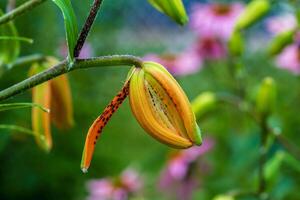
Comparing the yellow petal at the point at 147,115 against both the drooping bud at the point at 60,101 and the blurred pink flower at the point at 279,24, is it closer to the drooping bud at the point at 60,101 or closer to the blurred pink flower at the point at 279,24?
the drooping bud at the point at 60,101

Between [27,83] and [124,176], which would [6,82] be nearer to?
[124,176]

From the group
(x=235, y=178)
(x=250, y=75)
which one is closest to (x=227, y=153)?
(x=235, y=178)

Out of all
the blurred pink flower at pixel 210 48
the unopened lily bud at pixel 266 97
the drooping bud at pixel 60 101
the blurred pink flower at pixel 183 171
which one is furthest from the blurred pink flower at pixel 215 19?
the drooping bud at pixel 60 101

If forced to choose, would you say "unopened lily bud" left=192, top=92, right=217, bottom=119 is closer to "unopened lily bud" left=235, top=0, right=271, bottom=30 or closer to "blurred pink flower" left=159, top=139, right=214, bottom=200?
"unopened lily bud" left=235, top=0, right=271, bottom=30

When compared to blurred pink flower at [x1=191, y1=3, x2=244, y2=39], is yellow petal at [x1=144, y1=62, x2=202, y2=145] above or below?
above

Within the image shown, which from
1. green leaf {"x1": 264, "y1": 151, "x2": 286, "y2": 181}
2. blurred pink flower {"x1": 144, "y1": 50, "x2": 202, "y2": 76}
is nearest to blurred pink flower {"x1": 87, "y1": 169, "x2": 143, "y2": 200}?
blurred pink flower {"x1": 144, "y1": 50, "x2": 202, "y2": 76}

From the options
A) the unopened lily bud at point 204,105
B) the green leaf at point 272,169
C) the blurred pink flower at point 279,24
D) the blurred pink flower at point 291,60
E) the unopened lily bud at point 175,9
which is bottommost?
the blurred pink flower at point 291,60
